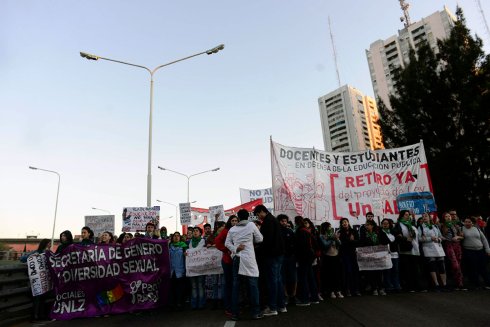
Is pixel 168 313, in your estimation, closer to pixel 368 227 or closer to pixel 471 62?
pixel 368 227

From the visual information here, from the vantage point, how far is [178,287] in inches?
303

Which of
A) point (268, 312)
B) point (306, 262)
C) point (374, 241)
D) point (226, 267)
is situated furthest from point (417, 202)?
point (226, 267)

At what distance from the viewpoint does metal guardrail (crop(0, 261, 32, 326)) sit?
6.43m

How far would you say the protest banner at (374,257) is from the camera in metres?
8.12

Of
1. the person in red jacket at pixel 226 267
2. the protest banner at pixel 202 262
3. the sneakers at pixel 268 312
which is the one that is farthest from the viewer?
the protest banner at pixel 202 262

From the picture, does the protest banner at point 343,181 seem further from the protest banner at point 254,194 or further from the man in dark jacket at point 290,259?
the protest banner at point 254,194

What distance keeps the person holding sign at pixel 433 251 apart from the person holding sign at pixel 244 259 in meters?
4.66

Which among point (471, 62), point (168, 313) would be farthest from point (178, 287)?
point (471, 62)

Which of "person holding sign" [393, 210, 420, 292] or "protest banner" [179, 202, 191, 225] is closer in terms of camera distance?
"person holding sign" [393, 210, 420, 292]

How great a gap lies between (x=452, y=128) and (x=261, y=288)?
1302cm

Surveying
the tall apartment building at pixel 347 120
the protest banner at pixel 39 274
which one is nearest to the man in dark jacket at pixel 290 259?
the protest banner at pixel 39 274

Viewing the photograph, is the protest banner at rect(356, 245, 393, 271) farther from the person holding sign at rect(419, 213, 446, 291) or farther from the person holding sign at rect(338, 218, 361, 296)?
the person holding sign at rect(419, 213, 446, 291)

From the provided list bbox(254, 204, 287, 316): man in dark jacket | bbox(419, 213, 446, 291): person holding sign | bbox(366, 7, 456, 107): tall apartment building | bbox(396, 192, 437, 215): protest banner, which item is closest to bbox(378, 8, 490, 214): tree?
bbox(396, 192, 437, 215): protest banner

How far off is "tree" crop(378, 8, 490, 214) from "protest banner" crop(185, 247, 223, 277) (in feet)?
38.9
